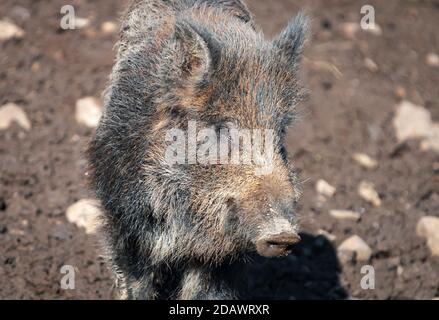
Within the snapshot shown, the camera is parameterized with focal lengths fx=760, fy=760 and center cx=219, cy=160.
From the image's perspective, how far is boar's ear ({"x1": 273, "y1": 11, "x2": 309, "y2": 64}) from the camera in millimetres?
5035

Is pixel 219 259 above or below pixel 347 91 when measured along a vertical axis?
below

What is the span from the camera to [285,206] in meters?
4.25

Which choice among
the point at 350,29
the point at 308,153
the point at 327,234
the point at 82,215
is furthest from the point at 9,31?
the point at 350,29

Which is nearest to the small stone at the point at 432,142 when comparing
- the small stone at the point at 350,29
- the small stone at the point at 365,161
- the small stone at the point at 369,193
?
the small stone at the point at 365,161

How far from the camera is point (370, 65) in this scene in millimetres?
8977

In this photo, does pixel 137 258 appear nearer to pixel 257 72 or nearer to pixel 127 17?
pixel 257 72

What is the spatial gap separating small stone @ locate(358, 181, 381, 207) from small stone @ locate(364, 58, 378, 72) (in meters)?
1.95

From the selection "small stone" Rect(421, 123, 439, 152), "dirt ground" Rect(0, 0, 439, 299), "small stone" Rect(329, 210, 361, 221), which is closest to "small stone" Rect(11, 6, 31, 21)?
"dirt ground" Rect(0, 0, 439, 299)

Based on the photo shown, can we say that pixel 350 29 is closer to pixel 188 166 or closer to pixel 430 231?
pixel 430 231

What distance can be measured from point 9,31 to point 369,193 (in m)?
4.08

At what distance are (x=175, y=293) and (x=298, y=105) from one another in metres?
1.67

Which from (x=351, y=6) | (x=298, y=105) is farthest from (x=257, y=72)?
(x=351, y=6)

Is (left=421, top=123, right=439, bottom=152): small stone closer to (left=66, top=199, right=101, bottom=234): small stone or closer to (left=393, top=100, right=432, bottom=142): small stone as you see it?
(left=393, top=100, right=432, bottom=142): small stone

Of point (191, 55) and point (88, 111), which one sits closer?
point (191, 55)
